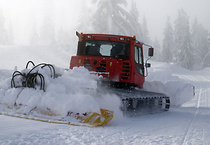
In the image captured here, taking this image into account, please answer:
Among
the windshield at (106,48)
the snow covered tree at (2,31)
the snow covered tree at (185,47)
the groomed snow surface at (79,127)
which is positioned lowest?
the groomed snow surface at (79,127)

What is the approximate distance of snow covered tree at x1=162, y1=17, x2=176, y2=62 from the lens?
5494 cm

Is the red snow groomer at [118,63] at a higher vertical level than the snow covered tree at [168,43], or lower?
lower

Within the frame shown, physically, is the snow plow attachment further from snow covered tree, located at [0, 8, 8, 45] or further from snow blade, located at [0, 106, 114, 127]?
snow covered tree, located at [0, 8, 8, 45]

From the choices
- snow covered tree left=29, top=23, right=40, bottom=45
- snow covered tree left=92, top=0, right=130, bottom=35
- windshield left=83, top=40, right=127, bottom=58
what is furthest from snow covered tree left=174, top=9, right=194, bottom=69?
snow covered tree left=29, top=23, right=40, bottom=45

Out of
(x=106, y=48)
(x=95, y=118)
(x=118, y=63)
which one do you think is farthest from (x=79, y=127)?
(x=106, y=48)

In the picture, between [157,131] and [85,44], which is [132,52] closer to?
[85,44]

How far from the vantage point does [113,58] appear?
7480mm

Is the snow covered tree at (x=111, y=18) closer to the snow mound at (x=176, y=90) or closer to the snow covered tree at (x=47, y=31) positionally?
the snow mound at (x=176, y=90)

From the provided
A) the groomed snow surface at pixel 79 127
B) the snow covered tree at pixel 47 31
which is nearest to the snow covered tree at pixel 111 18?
the groomed snow surface at pixel 79 127

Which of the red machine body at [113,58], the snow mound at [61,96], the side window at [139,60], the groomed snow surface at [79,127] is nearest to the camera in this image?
the groomed snow surface at [79,127]

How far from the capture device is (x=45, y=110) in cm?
513

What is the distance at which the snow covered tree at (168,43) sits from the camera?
54938mm

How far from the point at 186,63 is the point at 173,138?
49784mm

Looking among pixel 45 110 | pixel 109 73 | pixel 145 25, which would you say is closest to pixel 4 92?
pixel 45 110
